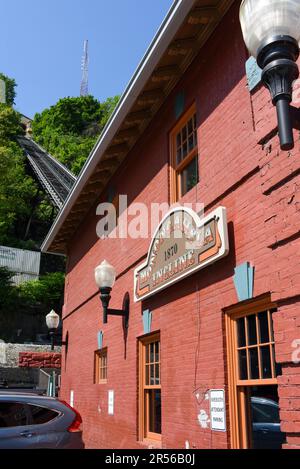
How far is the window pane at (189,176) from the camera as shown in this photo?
8133 millimetres

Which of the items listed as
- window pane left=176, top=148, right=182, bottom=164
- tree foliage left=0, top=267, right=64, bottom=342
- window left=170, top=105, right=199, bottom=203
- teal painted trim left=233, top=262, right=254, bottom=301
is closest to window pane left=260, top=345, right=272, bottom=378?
teal painted trim left=233, top=262, right=254, bottom=301

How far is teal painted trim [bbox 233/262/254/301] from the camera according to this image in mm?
5766

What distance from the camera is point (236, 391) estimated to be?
600 cm

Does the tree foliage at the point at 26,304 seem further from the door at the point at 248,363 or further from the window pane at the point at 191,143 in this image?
the door at the point at 248,363

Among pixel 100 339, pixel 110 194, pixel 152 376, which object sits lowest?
pixel 152 376

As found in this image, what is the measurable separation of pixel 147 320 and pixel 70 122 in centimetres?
6518

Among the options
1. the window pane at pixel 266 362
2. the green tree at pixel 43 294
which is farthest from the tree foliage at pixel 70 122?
the window pane at pixel 266 362

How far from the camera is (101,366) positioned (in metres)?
12.0

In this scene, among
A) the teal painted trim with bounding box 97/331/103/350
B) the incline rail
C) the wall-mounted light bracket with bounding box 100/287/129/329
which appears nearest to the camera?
the wall-mounted light bracket with bounding box 100/287/129/329

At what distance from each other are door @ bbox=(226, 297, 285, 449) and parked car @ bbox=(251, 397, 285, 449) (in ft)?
0.05

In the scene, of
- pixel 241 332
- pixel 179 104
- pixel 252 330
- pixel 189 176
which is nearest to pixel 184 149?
pixel 189 176

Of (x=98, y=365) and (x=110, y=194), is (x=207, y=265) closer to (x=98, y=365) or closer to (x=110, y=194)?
(x=110, y=194)

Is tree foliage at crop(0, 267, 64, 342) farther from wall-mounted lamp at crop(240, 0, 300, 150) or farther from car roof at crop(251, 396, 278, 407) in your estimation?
wall-mounted lamp at crop(240, 0, 300, 150)
